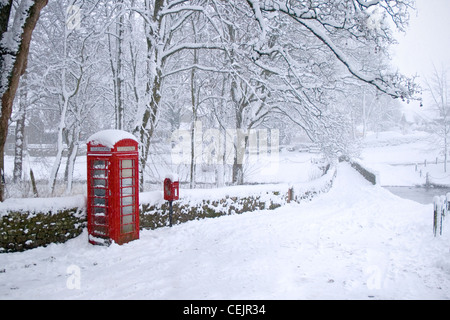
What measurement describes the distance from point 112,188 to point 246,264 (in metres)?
2.98

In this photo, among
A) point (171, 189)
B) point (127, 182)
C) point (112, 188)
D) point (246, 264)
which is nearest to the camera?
point (246, 264)

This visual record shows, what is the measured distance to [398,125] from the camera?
64438 millimetres

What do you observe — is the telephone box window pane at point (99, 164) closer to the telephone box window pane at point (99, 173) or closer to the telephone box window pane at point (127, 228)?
the telephone box window pane at point (99, 173)

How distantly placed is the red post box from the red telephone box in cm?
86

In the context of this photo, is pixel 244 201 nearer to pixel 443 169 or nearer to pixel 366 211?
pixel 366 211

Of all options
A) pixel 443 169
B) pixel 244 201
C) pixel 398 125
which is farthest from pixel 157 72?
pixel 398 125

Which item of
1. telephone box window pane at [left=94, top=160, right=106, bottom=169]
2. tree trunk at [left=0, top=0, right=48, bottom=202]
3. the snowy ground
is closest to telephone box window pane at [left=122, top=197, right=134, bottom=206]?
telephone box window pane at [left=94, top=160, right=106, bottom=169]

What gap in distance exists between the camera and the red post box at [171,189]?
300 inches

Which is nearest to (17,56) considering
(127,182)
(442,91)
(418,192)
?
(127,182)

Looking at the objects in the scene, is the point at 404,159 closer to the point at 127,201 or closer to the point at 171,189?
the point at 171,189

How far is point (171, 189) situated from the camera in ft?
25.1

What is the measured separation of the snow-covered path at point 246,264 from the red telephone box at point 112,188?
31 centimetres
